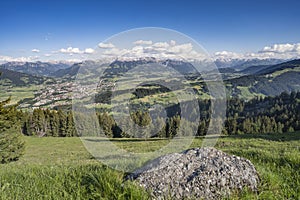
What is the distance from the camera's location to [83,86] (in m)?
10.3

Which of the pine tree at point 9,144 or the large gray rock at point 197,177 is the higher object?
the large gray rock at point 197,177

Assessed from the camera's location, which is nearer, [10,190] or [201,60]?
[10,190]

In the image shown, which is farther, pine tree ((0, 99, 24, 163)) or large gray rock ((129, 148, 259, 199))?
pine tree ((0, 99, 24, 163))

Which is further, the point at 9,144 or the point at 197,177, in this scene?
the point at 9,144

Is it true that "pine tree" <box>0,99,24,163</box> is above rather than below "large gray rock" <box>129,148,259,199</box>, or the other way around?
below

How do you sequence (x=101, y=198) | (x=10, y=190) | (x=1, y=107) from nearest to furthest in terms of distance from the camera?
(x=101, y=198)
(x=10, y=190)
(x=1, y=107)

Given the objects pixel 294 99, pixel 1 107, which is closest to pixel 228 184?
pixel 1 107

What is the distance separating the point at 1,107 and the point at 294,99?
193m

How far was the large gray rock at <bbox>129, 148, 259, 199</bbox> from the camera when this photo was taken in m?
4.04

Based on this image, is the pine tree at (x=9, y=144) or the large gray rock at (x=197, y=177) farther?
the pine tree at (x=9, y=144)

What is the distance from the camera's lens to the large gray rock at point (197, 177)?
4.04 m

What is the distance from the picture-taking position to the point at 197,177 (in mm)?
4195

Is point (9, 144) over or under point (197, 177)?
under

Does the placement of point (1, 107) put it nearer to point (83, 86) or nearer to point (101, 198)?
point (83, 86)
